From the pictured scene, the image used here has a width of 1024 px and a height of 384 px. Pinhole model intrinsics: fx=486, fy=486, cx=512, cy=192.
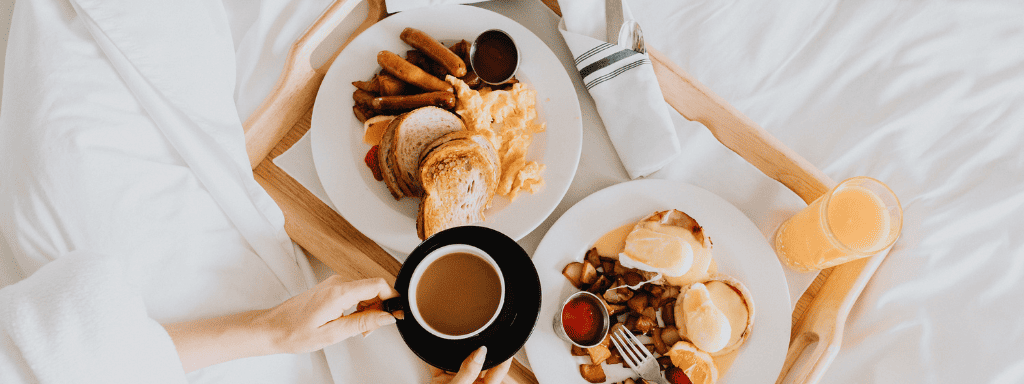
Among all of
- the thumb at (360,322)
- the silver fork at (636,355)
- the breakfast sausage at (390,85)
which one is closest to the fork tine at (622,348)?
the silver fork at (636,355)

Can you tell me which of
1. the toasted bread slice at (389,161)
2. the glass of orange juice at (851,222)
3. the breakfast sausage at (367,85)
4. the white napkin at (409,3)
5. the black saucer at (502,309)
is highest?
the white napkin at (409,3)

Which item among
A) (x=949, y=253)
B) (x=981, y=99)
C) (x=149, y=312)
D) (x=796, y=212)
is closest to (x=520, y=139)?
(x=796, y=212)

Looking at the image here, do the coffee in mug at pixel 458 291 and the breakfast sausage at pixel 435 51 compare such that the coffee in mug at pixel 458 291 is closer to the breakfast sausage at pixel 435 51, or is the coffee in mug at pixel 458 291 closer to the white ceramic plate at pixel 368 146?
the white ceramic plate at pixel 368 146

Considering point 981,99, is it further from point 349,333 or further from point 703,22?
point 349,333

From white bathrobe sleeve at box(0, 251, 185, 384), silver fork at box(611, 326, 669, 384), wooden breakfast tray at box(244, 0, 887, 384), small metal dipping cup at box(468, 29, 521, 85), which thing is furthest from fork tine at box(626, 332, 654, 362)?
white bathrobe sleeve at box(0, 251, 185, 384)

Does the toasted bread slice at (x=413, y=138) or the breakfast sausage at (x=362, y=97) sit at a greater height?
the breakfast sausage at (x=362, y=97)

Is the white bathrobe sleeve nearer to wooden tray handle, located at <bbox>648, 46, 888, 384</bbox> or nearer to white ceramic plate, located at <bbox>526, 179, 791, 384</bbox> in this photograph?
white ceramic plate, located at <bbox>526, 179, 791, 384</bbox>
